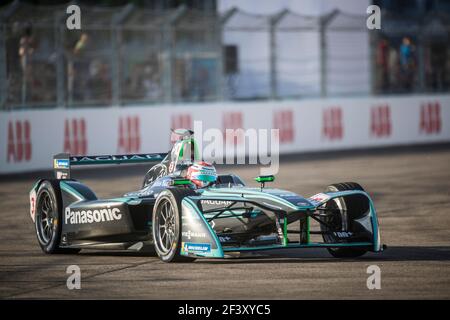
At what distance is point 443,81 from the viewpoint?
29969mm

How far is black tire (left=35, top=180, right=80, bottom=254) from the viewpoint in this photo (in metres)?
11.6

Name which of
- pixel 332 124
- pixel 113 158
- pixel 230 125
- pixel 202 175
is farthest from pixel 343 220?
pixel 332 124

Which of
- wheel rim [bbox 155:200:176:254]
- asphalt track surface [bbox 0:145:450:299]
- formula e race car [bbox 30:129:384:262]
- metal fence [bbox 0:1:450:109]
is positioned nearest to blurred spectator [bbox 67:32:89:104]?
metal fence [bbox 0:1:450:109]

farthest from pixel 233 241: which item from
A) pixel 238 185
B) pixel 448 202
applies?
pixel 448 202

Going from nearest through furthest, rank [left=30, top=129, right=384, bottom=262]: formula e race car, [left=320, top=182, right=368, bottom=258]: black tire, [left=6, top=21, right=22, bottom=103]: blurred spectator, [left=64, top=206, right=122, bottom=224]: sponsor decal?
[left=30, top=129, right=384, bottom=262]: formula e race car
[left=320, top=182, right=368, bottom=258]: black tire
[left=64, top=206, right=122, bottom=224]: sponsor decal
[left=6, top=21, right=22, bottom=103]: blurred spectator

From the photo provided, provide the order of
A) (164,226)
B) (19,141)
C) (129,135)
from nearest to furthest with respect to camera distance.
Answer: (164,226)
(19,141)
(129,135)

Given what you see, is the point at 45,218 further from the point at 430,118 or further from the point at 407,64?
the point at 407,64

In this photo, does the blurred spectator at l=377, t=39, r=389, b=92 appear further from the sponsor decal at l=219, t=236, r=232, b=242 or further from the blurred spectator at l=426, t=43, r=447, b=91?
the sponsor decal at l=219, t=236, r=232, b=242

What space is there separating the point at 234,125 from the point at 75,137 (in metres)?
4.48

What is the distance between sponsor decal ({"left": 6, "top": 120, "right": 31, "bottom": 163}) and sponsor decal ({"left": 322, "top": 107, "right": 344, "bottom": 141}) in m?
8.23

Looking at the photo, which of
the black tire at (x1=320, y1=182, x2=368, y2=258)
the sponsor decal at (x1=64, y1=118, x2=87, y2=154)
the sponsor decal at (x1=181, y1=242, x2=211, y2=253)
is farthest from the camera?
the sponsor decal at (x1=64, y1=118, x2=87, y2=154)

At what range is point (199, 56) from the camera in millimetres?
26172

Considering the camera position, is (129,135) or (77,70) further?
(77,70)

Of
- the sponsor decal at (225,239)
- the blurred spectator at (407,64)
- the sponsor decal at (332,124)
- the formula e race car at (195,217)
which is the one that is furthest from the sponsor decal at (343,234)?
the blurred spectator at (407,64)
